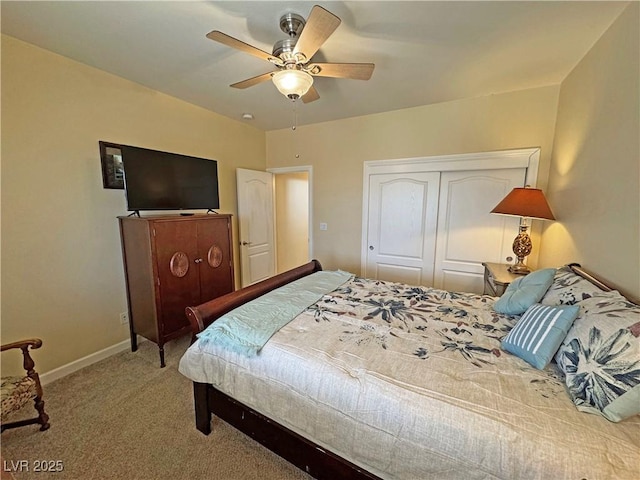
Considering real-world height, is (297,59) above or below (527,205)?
above

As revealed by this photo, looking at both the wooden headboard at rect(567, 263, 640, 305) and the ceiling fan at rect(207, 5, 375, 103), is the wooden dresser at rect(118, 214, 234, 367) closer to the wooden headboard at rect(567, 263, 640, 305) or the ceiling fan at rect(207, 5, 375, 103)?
the ceiling fan at rect(207, 5, 375, 103)

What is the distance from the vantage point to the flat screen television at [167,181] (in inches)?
91.1

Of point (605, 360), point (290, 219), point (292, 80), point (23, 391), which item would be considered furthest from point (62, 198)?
point (605, 360)

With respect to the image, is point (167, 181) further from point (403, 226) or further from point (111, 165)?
point (403, 226)

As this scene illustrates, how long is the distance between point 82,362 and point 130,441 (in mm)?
1144

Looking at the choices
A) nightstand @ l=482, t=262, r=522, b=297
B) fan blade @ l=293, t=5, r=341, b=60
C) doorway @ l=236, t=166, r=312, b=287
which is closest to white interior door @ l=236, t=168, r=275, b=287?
doorway @ l=236, t=166, r=312, b=287

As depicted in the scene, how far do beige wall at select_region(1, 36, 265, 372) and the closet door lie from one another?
3262 millimetres

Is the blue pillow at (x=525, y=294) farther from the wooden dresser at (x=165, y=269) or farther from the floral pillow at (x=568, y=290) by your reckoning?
the wooden dresser at (x=165, y=269)

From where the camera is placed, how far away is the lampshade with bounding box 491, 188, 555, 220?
2.13 metres

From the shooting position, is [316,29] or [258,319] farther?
[258,319]

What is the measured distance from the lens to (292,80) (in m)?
1.62

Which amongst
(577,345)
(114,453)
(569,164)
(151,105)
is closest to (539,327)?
(577,345)

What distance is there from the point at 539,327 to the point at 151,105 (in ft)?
11.5

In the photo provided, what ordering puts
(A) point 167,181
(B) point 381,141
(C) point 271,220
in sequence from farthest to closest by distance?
1. (C) point 271,220
2. (B) point 381,141
3. (A) point 167,181
